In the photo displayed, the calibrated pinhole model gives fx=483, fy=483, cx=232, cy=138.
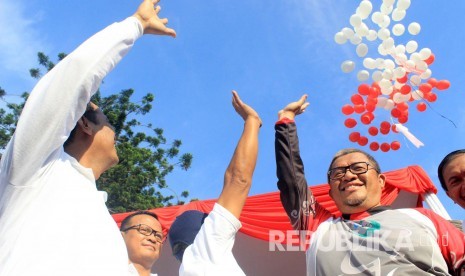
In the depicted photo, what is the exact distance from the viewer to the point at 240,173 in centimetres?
135

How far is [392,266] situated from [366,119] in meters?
2.29

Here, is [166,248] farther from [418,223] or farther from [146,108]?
[146,108]

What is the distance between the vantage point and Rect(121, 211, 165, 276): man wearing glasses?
2697 mm

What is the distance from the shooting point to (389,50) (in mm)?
3865

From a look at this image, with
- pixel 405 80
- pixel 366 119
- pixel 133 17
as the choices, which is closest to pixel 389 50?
pixel 405 80

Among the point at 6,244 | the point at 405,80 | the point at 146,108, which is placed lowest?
the point at 6,244

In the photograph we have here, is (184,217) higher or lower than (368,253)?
higher

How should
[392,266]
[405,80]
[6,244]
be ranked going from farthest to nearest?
[405,80], [392,266], [6,244]

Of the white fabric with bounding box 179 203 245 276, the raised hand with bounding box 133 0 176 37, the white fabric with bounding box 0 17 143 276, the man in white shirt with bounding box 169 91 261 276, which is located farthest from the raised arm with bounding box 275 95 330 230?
the white fabric with bounding box 0 17 143 276

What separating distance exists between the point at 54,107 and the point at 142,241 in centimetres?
166

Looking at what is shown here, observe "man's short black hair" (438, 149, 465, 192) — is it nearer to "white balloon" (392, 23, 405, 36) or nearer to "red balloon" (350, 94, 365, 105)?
"red balloon" (350, 94, 365, 105)

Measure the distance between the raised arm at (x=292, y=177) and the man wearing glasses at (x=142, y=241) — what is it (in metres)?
0.93

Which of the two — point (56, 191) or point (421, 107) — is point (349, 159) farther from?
point (421, 107)

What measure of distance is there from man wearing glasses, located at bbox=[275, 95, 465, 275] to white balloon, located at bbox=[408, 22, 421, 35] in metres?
2.16
